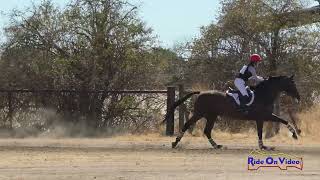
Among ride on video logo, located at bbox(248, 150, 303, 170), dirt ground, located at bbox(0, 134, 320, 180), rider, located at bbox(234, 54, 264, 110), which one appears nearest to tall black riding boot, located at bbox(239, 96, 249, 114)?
rider, located at bbox(234, 54, 264, 110)

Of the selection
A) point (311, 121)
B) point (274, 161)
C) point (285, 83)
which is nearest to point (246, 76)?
point (285, 83)

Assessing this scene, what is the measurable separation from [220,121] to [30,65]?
7638mm

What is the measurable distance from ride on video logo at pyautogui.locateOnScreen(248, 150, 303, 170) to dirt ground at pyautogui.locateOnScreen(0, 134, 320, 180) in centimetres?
18

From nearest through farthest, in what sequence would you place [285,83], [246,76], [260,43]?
[246,76]
[285,83]
[260,43]

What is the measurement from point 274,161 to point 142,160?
2987 millimetres

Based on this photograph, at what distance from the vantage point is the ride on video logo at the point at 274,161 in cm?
1322

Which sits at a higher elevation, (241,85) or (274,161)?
(241,85)

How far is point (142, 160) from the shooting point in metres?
14.3

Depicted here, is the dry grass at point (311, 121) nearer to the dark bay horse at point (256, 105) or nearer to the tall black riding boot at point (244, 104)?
the dark bay horse at point (256, 105)

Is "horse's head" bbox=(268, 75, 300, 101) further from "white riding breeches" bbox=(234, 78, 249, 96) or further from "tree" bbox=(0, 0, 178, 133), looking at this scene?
"tree" bbox=(0, 0, 178, 133)

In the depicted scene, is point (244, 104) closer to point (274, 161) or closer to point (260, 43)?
point (274, 161)

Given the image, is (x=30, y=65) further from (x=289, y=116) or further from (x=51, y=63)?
(x=289, y=116)

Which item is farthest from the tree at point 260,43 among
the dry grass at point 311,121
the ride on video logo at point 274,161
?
the ride on video logo at point 274,161

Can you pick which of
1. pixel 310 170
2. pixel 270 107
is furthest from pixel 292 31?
pixel 310 170
